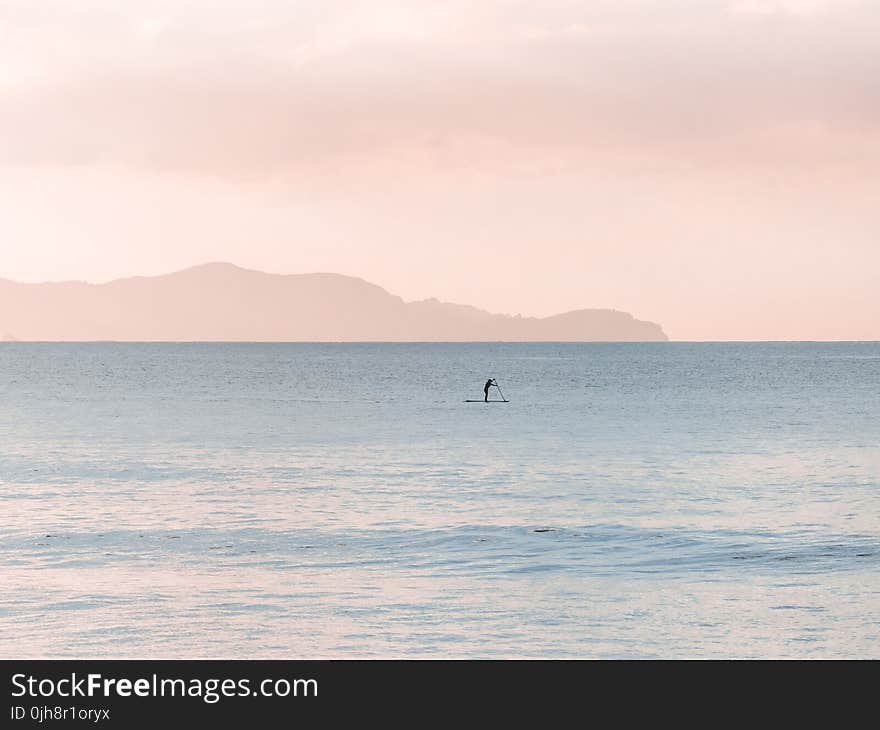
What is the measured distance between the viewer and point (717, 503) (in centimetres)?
3112

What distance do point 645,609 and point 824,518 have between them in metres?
11.9

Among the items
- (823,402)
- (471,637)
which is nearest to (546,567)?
(471,637)

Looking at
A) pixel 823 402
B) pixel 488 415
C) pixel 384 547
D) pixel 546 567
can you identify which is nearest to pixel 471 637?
pixel 546 567

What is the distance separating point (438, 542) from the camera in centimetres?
2394

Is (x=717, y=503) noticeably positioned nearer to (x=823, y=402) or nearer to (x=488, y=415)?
(x=488, y=415)

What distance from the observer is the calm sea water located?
16156 mm

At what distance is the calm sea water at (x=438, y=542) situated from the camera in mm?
16156

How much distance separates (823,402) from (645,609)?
70.8 metres
